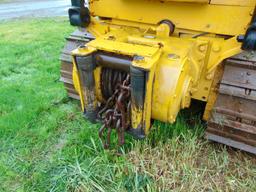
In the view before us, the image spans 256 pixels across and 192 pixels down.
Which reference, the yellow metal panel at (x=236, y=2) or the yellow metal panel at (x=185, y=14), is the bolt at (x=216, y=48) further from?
the yellow metal panel at (x=236, y=2)

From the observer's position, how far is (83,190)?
7.03ft

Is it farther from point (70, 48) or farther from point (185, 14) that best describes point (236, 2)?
point (70, 48)

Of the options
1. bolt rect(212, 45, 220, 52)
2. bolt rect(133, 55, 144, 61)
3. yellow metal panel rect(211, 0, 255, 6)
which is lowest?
bolt rect(212, 45, 220, 52)

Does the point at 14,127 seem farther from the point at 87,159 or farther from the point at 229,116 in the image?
the point at 229,116

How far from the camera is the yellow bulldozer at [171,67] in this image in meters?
1.91

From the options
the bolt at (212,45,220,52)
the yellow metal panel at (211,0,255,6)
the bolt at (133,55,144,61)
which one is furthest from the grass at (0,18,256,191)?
the yellow metal panel at (211,0,255,6)

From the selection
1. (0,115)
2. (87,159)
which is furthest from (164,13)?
(0,115)

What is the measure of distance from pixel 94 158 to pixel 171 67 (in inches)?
40.0

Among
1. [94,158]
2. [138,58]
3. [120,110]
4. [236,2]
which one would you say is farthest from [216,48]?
[94,158]

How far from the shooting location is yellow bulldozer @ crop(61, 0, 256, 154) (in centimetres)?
191

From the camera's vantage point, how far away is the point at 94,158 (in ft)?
7.84

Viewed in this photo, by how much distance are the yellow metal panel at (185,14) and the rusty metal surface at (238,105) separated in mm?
247

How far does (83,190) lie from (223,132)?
1.18 m

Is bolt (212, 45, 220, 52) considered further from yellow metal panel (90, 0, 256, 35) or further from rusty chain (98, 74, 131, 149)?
rusty chain (98, 74, 131, 149)
